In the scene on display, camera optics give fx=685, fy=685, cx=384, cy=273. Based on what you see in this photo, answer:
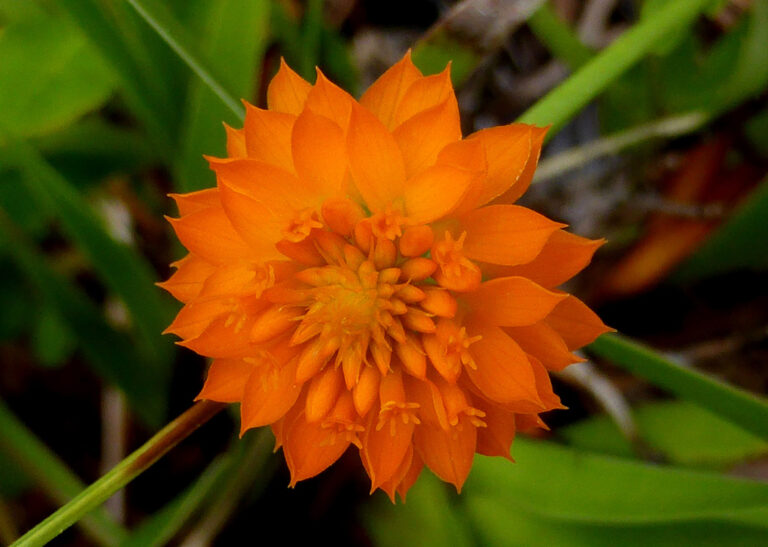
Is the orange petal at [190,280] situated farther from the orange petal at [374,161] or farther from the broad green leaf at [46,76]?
the broad green leaf at [46,76]

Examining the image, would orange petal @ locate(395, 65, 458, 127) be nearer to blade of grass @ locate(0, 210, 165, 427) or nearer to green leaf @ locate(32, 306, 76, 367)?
blade of grass @ locate(0, 210, 165, 427)

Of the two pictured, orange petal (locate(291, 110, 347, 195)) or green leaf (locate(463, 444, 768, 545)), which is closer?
orange petal (locate(291, 110, 347, 195))

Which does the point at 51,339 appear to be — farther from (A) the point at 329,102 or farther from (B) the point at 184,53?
(A) the point at 329,102

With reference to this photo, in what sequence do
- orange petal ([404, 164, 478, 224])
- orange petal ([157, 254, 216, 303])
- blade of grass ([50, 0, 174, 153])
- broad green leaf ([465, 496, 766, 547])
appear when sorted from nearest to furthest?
orange petal ([404, 164, 478, 224]), orange petal ([157, 254, 216, 303]), broad green leaf ([465, 496, 766, 547]), blade of grass ([50, 0, 174, 153])

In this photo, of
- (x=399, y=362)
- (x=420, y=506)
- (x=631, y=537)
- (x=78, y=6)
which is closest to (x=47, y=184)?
(x=78, y=6)

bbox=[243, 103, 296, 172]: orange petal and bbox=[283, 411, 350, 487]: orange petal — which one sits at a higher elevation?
bbox=[243, 103, 296, 172]: orange petal

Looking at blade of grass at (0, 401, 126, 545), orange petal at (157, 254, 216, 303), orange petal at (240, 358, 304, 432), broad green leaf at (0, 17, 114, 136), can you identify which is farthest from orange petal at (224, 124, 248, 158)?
blade of grass at (0, 401, 126, 545)

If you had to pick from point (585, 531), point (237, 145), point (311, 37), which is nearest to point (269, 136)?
point (237, 145)

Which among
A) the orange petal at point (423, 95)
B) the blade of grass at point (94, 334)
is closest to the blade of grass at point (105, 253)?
the blade of grass at point (94, 334)
